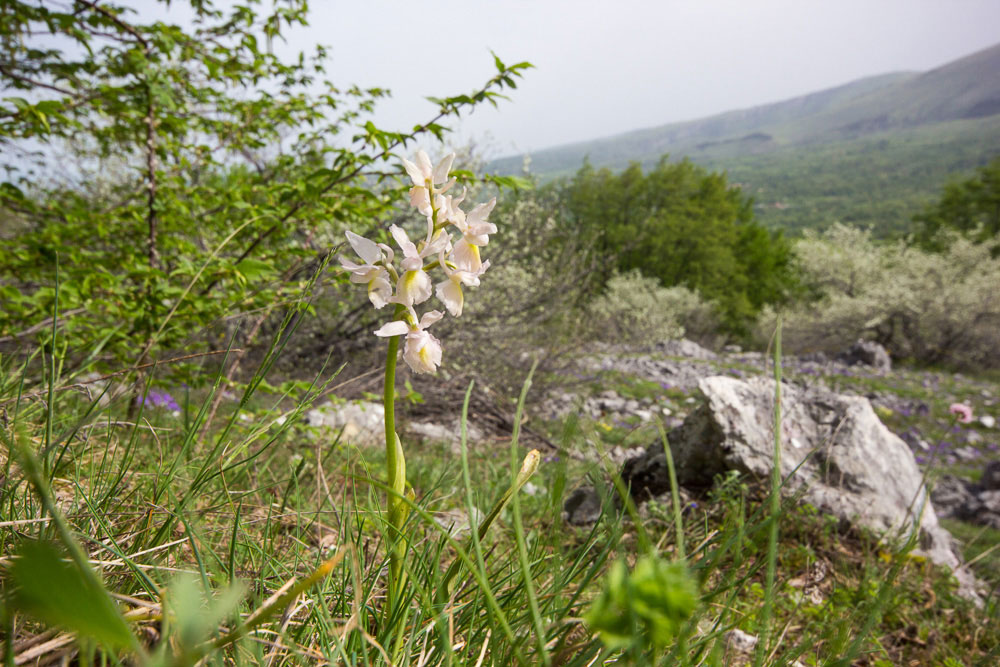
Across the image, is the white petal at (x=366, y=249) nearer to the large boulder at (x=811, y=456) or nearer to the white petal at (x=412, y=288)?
the white petal at (x=412, y=288)

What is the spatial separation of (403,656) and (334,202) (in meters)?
2.60

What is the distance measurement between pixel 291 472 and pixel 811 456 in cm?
284

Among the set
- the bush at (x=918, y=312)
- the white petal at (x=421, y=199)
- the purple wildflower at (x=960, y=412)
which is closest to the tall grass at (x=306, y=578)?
the white petal at (x=421, y=199)

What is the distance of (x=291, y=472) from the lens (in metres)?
2.05

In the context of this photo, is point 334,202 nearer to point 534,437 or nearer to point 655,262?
point 534,437

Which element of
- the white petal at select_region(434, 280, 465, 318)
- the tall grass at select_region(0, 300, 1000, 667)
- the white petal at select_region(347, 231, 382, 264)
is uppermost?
the white petal at select_region(347, 231, 382, 264)

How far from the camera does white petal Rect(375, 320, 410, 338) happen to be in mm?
1043

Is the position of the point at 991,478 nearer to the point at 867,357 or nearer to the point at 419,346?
the point at 419,346

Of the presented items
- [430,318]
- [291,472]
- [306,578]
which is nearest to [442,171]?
[430,318]

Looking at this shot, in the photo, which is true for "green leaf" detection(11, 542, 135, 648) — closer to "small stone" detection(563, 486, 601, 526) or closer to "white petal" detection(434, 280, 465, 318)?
"white petal" detection(434, 280, 465, 318)

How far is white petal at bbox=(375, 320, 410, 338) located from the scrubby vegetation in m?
0.19

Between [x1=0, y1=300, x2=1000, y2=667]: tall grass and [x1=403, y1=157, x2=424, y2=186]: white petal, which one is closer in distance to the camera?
[x1=0, y1=300, x2=1000, y2=667]: tall grass

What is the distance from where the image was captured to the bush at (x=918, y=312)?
19844mm

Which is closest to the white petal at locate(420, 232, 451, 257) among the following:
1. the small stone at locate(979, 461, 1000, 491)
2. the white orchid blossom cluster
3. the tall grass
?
the white orchid blossom cluster
